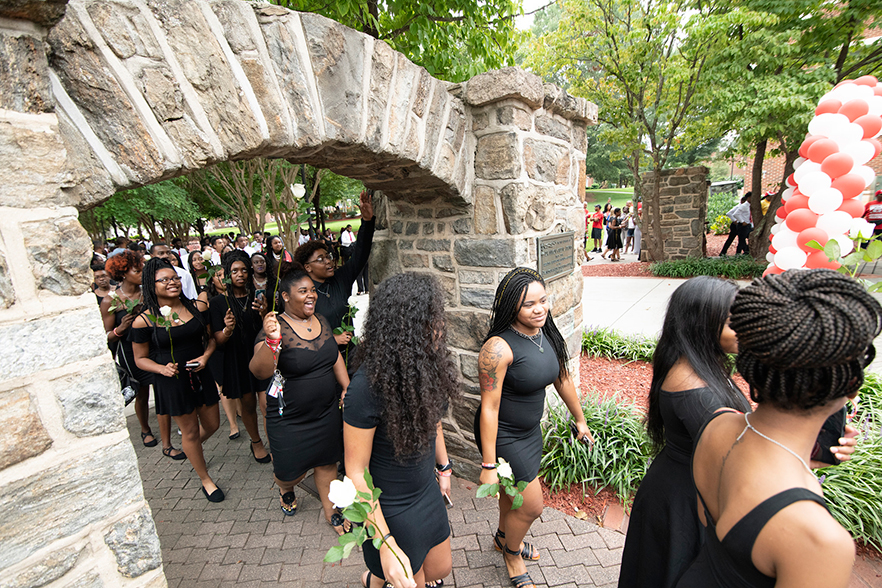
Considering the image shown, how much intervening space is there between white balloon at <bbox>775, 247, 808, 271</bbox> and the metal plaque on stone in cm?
150

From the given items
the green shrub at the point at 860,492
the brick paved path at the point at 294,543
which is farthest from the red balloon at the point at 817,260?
the brick paved path at the point at 294,543

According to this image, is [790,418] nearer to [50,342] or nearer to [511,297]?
[511,297]

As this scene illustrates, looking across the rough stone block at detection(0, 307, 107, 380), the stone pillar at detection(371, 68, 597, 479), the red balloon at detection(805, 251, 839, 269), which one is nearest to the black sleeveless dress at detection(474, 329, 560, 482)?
the stone pillar at detection(371, 68, 597, 479)

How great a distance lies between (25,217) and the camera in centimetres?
116

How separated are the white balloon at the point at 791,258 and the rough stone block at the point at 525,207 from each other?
1523mm

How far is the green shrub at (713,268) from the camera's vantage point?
370 inches

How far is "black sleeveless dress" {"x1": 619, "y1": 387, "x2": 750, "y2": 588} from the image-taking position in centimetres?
174

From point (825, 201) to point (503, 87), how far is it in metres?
1.94

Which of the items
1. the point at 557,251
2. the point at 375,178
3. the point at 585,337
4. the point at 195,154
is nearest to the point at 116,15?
the point at 195,154

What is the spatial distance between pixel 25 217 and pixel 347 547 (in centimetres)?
141

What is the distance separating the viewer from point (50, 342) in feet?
4.01

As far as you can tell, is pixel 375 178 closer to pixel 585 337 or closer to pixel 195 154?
pixel 195 154

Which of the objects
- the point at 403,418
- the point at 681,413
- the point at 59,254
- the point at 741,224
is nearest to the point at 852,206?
the point at 681,413

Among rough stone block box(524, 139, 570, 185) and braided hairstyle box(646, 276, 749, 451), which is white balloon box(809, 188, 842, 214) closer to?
braided hairstyle box(646, 276, 749, 451)
